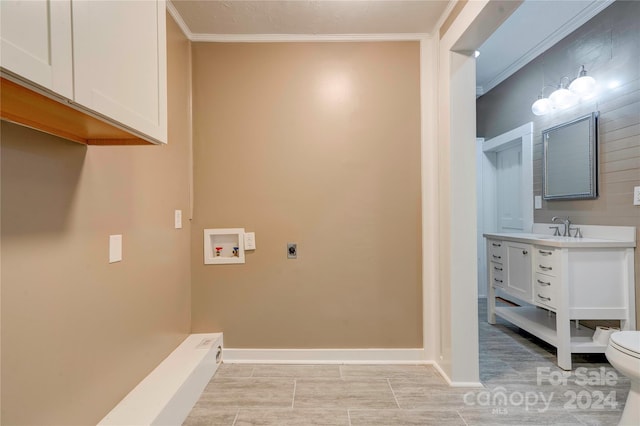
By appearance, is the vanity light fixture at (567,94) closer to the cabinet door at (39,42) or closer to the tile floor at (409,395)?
the tile floor at (409,395)

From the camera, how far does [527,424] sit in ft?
5.39

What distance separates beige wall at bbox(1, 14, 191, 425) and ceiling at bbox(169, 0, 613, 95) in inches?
12.5

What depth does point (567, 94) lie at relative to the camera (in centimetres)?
262

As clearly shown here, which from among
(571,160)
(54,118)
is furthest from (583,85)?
(54,118)

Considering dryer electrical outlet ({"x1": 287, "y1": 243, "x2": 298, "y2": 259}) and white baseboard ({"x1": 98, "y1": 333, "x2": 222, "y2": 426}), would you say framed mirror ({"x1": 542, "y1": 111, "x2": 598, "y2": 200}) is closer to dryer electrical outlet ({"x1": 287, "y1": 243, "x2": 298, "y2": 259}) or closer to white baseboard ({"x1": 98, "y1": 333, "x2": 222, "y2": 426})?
dryer electrical outlet ({"x1": 287, "y1": 243, "x2": 298, "y2": 259})

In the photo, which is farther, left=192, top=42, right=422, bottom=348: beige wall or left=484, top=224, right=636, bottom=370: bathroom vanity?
left=192, top=42, right=422, bottom=348: beige wall

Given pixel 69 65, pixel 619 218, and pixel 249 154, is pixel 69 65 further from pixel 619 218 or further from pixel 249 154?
pixel 619 218

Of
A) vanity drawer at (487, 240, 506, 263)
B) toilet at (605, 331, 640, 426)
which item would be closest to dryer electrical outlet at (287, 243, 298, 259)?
toilet at (605, 331, 640, 426)

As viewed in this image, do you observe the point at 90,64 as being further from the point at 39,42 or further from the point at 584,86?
the point at 584,86

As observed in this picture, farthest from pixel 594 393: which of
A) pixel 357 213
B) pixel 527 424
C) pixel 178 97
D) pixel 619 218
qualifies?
pixel 178 97

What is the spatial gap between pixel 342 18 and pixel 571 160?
2.32 meters

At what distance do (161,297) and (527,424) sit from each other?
225cm

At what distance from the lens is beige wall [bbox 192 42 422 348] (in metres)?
2.36

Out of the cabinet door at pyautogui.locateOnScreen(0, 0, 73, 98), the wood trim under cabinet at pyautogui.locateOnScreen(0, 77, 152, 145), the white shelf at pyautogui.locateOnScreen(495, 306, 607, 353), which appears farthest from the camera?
the white shelf at pyautogui.locateOnScreen(495, 306, 607, 353)
